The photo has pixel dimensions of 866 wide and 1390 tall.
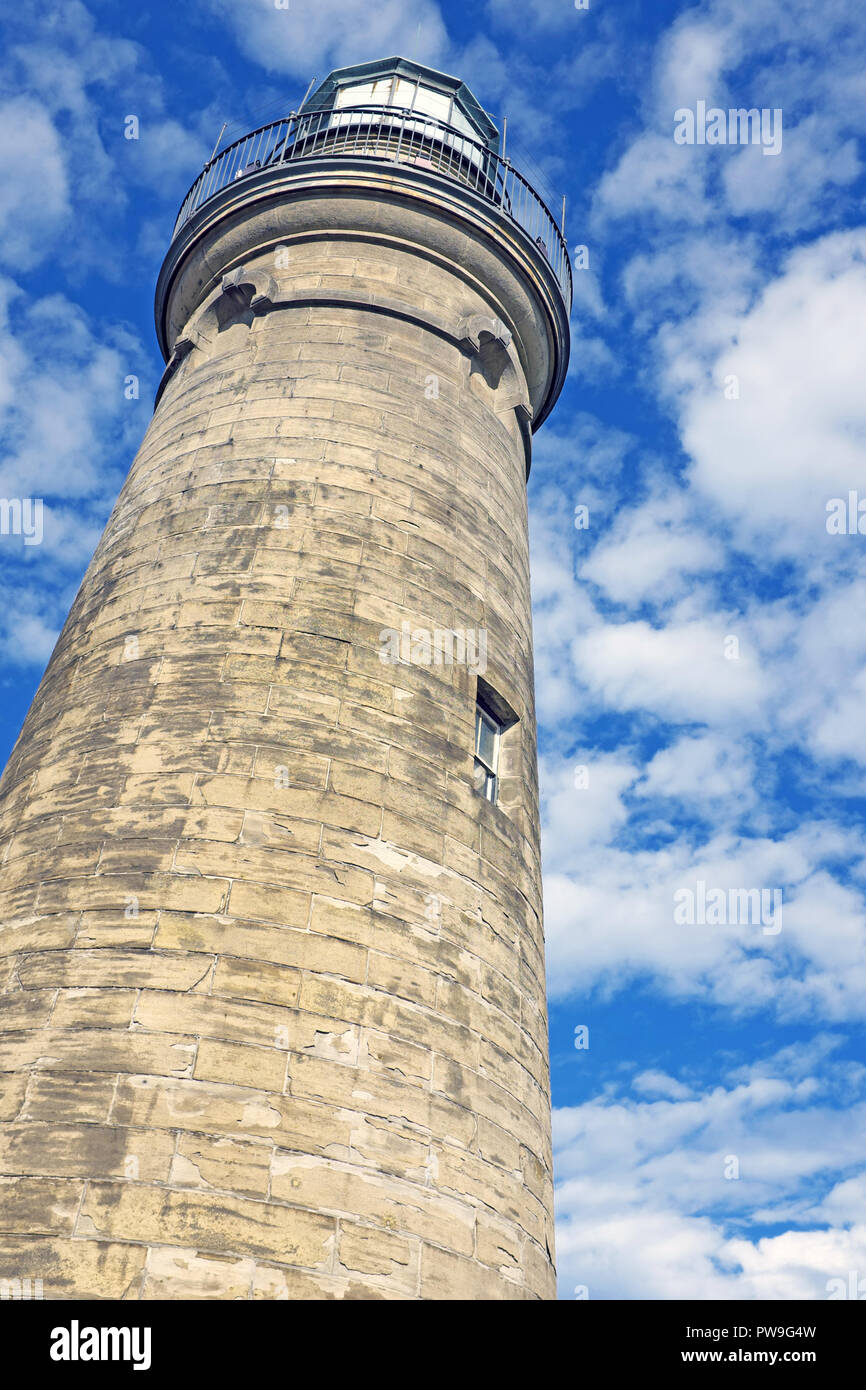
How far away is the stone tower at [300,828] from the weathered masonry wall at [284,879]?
0.02 metres

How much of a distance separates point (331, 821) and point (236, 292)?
735 centimetres

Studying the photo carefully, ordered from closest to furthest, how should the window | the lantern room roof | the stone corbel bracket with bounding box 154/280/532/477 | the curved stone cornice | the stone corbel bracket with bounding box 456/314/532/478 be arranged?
1. the window
2. the stone corbel bracket with bounding box 154/280/532/477
3. the stone corbel bracket with bounding box 456/314/532/478
4. the curved stone cornice
5. the lantern room roof

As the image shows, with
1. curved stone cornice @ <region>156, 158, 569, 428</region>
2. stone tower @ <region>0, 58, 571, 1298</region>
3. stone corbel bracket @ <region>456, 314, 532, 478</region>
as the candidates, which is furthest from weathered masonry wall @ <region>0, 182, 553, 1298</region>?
curved stone cornice @ <region>156, 158, 569, 428</region>

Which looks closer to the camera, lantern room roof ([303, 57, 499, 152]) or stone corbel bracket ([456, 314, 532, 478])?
stone corbel bracket ([456, 314, 532, 478])

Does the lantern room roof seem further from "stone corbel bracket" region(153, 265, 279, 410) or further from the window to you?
the window

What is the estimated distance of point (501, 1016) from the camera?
8.68m

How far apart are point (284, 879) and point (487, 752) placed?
328 cm

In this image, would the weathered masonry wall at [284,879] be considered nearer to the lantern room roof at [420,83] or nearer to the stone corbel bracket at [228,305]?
the stone corbel bracket at [228,305]

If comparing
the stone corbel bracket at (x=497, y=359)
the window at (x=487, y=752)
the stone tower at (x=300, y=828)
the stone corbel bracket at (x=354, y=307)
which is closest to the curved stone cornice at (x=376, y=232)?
the stone tower at (x=300, y=828)

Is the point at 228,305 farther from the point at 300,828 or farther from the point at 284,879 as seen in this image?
the point at 284,879

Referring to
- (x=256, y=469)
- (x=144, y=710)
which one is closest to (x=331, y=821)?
(x=144, y=710)

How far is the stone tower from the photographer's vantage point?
6648mm

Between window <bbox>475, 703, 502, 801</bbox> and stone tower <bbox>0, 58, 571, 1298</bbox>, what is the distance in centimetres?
4

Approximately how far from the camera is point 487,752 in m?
10.6
